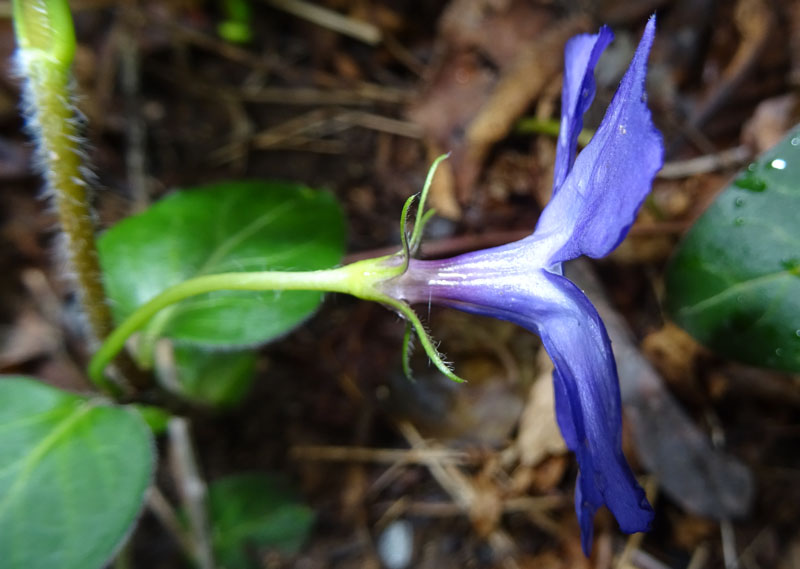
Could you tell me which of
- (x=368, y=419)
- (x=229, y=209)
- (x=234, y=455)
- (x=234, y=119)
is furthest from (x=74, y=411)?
(x=234, y=119)

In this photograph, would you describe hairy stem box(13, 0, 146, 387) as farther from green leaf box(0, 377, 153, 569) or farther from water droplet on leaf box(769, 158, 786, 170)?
water droplet on leaf box(769, 158, 786, 170)

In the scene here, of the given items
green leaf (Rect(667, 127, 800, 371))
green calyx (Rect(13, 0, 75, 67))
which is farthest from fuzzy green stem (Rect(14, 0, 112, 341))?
green leaf (Rect(667, 127, 800, 371))

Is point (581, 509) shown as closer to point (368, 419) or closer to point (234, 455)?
point (368, 419)

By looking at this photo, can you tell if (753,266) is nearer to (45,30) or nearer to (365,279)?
(365,279)

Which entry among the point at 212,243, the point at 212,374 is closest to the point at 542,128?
the point at 212,243

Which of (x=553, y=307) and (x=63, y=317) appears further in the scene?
(x=63, y=317)

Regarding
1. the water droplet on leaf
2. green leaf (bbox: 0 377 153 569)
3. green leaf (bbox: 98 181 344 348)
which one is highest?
the water droplet on leaf

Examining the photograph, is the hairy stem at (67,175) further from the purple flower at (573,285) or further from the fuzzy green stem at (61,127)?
the purple flower at (573,285)
